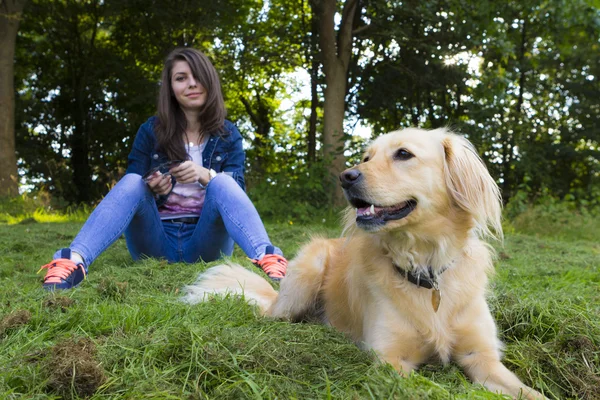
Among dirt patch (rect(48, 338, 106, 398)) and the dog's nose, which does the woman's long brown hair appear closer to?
the dog's nose

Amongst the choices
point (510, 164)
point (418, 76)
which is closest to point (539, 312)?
point (418, 76)

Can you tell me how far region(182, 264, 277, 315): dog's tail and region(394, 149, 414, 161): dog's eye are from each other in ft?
3.46

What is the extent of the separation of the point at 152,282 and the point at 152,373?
1.54 m

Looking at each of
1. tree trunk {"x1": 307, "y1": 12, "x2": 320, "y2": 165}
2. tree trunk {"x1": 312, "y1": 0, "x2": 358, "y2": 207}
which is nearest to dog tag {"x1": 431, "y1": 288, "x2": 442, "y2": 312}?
tree trunk {"x1": 307, "y1": 12, "x2": 320, "y2": 165}

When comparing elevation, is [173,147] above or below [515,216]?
above

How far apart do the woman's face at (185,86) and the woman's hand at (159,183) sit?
0.60m

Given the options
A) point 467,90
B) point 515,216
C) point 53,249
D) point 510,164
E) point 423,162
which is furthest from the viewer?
point 510,164

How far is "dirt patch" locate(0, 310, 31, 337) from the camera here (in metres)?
2.23

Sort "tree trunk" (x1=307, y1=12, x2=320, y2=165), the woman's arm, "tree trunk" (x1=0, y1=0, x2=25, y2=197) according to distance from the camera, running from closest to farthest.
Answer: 1. the woman's arm
2. "tree trunk" (x1=0, y1=0, x2=25, y2=197)
3. "tree trunk" (x1=307, y1=12, x2=320, y2=165)

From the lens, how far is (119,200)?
349 cm

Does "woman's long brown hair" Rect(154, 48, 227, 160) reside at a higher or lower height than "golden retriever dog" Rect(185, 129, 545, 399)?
higher

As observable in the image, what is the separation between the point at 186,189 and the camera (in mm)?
4004

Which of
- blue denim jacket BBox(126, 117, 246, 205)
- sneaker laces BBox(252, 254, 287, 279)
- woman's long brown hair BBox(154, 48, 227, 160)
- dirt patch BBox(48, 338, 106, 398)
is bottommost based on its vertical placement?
sneaker laces BBox(252, 254, 287, 279)

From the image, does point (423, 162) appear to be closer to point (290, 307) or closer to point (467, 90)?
point (290, 307)
